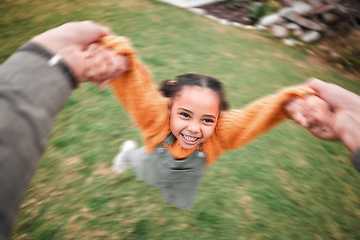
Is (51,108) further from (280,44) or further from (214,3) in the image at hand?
(214,3)

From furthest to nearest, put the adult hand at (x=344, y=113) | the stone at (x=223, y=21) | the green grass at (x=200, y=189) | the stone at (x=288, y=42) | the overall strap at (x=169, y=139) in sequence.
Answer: the stone at (x=223, y=21) < the stone at (x=288, y=42) < the green grass at (x=200, y=189) < the overall strap at (x=169, y=139) < the adult hand at (x=344, y=113)

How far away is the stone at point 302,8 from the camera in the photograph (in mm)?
8077

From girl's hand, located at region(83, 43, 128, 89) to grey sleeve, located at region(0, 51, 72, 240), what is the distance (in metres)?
0.27

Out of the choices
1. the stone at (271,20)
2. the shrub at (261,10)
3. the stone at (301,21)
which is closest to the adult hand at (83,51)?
the stone at (271,20)

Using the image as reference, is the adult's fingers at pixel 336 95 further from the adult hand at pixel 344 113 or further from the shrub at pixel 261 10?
the shrub at pixel 261 10

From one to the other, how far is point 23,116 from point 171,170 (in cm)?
131

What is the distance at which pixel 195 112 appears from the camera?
5.03ft

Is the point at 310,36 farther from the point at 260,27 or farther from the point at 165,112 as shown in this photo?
the point at 165,112

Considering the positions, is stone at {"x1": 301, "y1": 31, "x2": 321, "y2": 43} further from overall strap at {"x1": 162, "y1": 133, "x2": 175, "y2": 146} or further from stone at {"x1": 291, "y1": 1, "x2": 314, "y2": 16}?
overall strap at {"x1": 162, "y1": 133, "x2": 175, "y2": 146}

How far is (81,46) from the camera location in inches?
45.7

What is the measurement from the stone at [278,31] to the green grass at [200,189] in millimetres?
2385

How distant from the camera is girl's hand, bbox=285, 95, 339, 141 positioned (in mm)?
1356

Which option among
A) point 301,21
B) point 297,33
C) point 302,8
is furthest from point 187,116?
point 302,8

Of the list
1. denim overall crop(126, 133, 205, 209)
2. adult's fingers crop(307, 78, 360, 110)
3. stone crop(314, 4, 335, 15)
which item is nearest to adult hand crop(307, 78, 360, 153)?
adult's fingers crop(307, 78, 360, 110)
